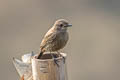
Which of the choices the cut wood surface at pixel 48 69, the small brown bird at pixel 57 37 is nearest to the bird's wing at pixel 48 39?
the small brown bird at pixel 57 37

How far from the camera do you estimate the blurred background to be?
785 cm

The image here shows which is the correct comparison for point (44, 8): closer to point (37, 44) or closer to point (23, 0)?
point (23, 0)

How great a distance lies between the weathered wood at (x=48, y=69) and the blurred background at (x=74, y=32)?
14.9ft

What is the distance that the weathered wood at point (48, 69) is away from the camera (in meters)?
2.95

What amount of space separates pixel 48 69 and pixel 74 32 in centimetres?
581

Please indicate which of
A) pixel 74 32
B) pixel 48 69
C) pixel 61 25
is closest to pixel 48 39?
pixel 61 25

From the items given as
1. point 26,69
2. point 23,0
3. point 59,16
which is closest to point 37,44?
point 59,16

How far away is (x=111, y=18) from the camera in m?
9.23

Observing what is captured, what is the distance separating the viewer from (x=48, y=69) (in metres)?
2.96

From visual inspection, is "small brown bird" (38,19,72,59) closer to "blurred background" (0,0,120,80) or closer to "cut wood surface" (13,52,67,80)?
"cut wood surface" (13,52,67,80)

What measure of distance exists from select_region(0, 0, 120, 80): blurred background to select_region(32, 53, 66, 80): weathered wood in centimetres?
454

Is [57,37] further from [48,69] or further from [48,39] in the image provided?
[48,69]

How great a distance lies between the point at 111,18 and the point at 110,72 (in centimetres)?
184

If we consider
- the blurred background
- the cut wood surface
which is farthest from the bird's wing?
the blurred background
